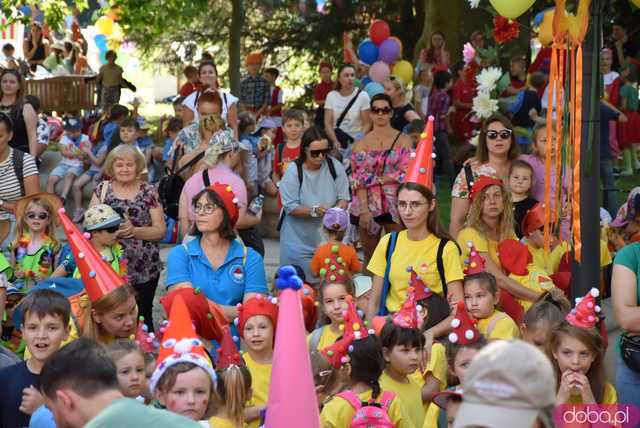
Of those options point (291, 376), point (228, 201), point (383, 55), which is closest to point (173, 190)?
point (228, 201)

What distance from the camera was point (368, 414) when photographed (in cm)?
552

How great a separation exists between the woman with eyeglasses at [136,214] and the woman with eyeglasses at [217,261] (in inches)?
38.2

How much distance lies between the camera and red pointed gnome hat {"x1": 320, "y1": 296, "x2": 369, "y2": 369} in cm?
603

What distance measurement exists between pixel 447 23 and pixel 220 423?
13.4 metres

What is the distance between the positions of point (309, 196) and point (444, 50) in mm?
8528

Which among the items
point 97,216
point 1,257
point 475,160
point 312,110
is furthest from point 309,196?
point 312,110

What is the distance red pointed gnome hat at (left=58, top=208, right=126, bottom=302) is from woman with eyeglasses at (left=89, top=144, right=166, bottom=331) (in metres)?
1.28

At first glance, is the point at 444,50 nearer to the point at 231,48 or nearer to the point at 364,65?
the point at 364,65

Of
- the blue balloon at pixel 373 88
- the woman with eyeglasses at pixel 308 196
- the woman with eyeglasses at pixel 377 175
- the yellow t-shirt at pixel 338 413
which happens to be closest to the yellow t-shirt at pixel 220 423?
the yellow t-shirt at pixel 338 413

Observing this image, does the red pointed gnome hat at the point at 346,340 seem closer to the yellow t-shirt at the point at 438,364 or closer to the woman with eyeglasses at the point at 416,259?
the yellow t-shirt at the point at 438,364

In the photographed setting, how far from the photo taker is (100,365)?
395 centimetres

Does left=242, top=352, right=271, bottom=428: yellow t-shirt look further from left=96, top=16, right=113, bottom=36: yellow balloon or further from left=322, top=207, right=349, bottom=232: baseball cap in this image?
left=96, top=16, right=113, bottom=36: yellow balloon

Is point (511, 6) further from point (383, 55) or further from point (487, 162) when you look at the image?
point (383, 55)

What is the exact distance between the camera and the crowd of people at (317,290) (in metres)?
5.09
